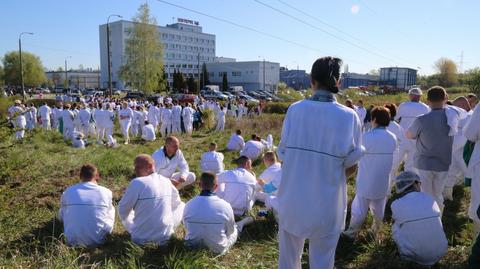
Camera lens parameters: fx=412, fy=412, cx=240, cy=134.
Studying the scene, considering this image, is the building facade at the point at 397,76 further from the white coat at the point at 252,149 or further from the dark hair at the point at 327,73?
the dark hair at the point at 327,73

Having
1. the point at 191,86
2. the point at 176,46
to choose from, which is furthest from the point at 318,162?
the point at 176,46

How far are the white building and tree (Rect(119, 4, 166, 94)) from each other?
4501cm

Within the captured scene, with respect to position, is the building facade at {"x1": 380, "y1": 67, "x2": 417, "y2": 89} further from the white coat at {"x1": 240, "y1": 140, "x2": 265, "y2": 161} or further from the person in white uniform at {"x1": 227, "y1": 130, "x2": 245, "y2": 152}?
the white coat at {"x1": 240, "y1": 140, "x2": 265, "y2": 161}

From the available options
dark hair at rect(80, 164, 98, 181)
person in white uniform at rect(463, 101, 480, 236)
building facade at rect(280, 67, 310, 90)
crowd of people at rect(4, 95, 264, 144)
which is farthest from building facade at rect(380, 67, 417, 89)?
dark hair at rect(80, 164, 98, 181)

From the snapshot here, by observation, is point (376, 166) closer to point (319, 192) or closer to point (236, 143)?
point (319, 192)

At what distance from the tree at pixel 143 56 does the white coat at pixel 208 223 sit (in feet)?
152

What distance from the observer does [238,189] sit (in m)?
6.47

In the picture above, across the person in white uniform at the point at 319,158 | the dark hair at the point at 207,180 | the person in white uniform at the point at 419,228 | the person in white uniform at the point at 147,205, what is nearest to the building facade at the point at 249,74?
the person in white uniform at the point at 147,205

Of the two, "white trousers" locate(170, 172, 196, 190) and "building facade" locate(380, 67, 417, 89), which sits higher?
"building facade" locate(380, 67, 417, 89)

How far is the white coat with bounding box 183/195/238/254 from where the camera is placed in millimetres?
4750

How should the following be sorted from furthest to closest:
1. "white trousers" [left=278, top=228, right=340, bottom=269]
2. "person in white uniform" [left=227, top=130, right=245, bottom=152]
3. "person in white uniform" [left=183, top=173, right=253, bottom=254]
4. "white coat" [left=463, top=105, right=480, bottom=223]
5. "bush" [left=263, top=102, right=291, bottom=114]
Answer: "bush" [left=263, top=102, right=291, bottom=114]
"person in white uniform" [left=227, top=130, right=245, bottom=152]
"person in white uniform" [left=183, top=173, right=253, bottom=254]
"white coat" [left=463, top=105, right=480, bottom=223]
"white trousers" [left=278, top=228, right=340, bottom=269]

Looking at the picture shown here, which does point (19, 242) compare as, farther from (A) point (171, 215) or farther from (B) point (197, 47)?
(B) point (197, 47)

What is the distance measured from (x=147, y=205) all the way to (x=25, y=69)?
8424 centimetres

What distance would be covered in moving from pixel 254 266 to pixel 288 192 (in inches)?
69.3
